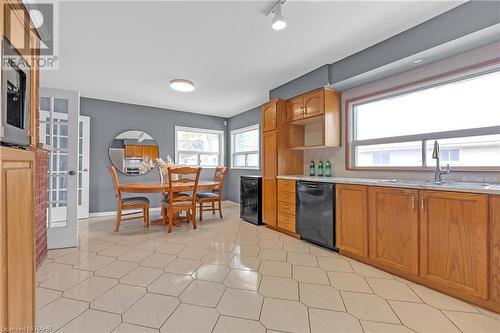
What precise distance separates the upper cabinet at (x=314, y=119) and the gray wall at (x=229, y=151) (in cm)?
164

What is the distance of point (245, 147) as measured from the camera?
5781 millimetres

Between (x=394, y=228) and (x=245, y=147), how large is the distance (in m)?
4.11

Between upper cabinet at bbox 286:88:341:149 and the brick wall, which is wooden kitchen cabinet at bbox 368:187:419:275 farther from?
the brick wall

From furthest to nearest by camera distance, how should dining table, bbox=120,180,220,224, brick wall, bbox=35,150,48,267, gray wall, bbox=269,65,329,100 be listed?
dining table, bbox=120,180,220,224 < gray wall, bbox=269,65,329,100 < brick wall, bbox=35,150,48,267

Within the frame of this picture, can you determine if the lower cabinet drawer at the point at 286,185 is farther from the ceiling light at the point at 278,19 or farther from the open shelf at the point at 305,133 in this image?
the ceiling light at the point at 278,19

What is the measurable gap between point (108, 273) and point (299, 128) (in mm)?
3204

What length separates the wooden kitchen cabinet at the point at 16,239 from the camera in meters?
0.81

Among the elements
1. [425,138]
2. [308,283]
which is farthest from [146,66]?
[425,138]

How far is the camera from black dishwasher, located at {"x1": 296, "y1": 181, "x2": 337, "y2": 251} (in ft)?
8.83

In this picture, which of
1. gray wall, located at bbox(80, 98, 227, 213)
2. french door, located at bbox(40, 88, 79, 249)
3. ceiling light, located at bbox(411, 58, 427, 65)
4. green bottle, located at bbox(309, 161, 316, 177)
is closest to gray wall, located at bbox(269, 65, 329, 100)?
ceiling light, located at bbox(411, 58, 427, 65)

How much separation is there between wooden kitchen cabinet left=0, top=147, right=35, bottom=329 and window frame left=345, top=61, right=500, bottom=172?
3.16 metres

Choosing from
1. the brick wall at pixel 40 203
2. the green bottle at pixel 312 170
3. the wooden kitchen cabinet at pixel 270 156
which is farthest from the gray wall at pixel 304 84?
the brick wall at pixel 40 203

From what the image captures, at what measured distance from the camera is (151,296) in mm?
1739

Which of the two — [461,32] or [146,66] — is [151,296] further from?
[461,32]
